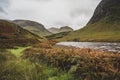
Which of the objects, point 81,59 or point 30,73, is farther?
point 81,59

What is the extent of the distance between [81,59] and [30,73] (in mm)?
3303

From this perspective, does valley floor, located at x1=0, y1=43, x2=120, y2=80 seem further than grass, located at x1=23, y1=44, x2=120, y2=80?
Yes

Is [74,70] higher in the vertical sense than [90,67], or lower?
lower

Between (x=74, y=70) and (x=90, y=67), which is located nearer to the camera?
(x=90, y=67)

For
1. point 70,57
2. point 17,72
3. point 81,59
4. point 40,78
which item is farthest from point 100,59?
point 17,72

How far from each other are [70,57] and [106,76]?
403 cm

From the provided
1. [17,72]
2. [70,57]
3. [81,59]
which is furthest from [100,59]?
[17,72]

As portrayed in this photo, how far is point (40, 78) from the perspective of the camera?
40.3 ft

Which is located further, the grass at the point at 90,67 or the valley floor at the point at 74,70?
the valley floor at the point at 74,70

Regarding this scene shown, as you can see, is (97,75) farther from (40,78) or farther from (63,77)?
(40,78)

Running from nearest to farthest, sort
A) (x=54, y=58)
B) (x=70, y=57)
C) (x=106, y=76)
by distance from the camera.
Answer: (x=106, y=76)
(x=70, y=57)
(x=54, y=58)

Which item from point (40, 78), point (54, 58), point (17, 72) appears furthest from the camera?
point (54, 58)

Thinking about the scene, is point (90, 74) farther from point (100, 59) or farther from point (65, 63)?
point (65, 63)

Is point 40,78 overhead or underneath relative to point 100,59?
underneath
